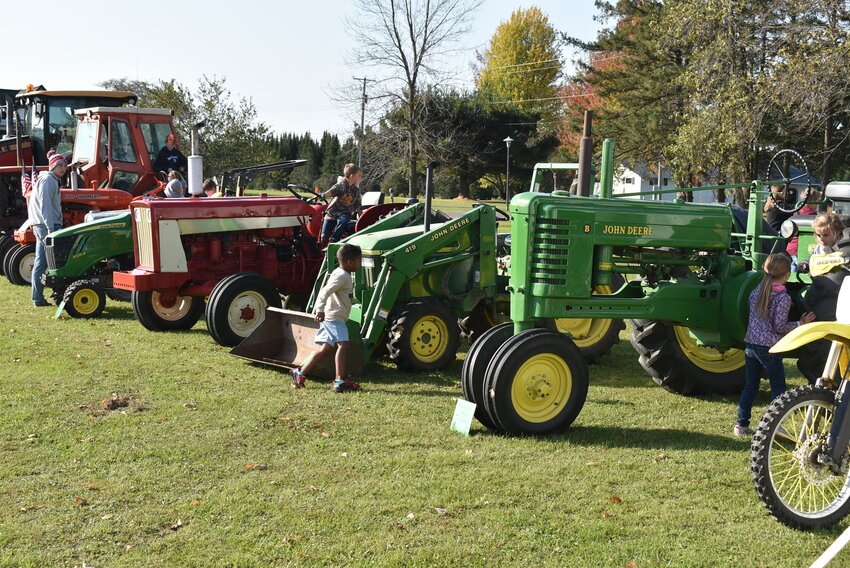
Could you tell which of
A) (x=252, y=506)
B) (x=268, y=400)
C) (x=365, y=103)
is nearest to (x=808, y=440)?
(x=252, y=506)

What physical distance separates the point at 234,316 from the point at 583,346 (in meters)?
3.43

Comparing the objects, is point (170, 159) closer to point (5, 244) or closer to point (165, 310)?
point (5, 244)

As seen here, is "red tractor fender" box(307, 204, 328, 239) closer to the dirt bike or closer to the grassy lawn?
the grassy lawn

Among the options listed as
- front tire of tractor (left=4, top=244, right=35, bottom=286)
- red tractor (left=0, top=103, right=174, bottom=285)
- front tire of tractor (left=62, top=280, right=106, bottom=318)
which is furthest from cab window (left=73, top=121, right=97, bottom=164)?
front tire of tractor (left=62, top=280, right=106, bottom=318)

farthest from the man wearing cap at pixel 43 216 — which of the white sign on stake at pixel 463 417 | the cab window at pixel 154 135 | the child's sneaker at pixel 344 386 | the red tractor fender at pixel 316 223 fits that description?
the white sign on stake at pixel 463 417

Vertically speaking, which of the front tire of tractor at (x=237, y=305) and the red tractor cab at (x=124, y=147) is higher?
the red tractor cab at (x=124, y=147)

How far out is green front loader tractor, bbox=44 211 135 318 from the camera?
11.1m

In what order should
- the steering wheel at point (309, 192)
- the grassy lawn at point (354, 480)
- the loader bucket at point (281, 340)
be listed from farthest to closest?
the steering wheel at point (309, 192) → the loader bucket at point (281, 340) → the grassy lawn at point (354, 480)

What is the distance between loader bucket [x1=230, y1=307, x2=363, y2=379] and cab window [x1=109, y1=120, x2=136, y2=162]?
22.4 feet

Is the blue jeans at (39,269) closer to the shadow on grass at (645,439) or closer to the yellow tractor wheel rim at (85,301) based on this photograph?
the yellow tractor wheel rim at (85,301)

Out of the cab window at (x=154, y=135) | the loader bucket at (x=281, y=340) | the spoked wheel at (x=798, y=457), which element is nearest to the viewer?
the spoked wheel at (x=798, y=457)

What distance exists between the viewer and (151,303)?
1002 centimetres

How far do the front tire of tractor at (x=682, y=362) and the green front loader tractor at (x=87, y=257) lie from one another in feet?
22.3

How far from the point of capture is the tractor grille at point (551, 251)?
231 inches
